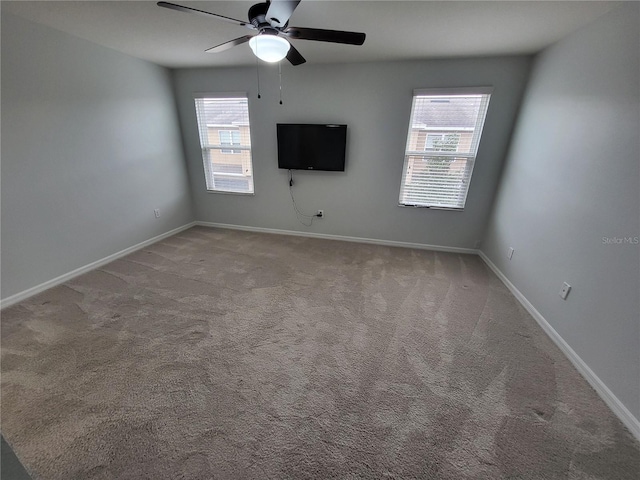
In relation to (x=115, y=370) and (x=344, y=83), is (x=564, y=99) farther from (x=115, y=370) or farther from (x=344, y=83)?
(x=115, y=370)

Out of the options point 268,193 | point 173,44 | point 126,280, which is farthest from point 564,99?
point 126,280

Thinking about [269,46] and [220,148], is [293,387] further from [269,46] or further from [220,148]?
[220,148]

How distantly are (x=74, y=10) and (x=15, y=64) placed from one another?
714 mm

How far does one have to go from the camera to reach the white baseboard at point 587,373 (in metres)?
1.43

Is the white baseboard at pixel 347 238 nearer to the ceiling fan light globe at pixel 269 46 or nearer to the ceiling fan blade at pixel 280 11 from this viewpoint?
the ceiling fan light globe at pixel 269 46

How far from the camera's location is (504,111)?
2967 millimetres

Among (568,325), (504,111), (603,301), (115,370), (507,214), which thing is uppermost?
(504,111)

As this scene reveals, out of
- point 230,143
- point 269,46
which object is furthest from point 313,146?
point 269,46

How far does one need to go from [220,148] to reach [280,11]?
2868mm

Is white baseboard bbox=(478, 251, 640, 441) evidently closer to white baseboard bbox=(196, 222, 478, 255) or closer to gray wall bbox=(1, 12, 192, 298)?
white baseboard bbox=(196, 222, 478, 255)

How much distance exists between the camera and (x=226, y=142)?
393 centimetres

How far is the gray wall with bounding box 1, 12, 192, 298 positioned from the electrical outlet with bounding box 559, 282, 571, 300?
464cm

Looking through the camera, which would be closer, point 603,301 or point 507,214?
point 603,301

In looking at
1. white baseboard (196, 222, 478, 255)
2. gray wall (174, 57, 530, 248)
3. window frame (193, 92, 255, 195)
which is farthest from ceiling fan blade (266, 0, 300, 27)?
white baseboard (196, 222, 478, 255)
